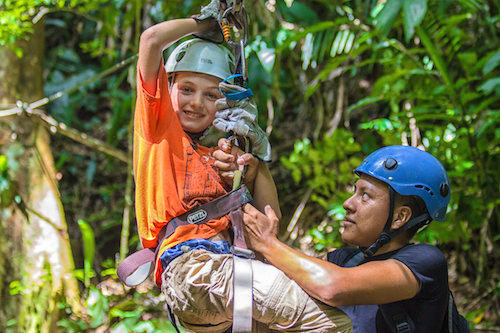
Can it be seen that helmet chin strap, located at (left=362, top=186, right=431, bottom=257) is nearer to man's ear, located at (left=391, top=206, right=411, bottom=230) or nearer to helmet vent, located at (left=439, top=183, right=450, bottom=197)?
man's ear, located at (left=391, top=206, right=411, bottom=230)

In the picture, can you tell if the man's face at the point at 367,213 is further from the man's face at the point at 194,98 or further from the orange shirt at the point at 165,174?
the man's face at the point at 194,98

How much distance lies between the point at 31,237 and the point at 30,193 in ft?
1.35

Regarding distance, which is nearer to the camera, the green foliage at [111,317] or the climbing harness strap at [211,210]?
the climbing harness strap at [211,210]

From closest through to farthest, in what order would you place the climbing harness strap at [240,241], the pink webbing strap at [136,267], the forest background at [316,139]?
the climbing harness strap at [240,241], the pink webbing strap at [136,267], the forest background at [316,139]

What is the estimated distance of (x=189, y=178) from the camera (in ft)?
7.03

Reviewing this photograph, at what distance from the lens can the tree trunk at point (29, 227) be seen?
459 cm

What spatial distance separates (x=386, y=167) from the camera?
7.44 feet

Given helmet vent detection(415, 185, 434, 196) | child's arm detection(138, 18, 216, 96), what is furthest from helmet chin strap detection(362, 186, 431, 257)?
child's arm detection(138, 18, 216, 96)

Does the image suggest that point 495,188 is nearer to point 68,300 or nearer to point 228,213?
point 228,213

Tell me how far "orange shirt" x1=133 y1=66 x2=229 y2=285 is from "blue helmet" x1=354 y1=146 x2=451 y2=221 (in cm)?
70

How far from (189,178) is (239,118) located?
0.33 meters

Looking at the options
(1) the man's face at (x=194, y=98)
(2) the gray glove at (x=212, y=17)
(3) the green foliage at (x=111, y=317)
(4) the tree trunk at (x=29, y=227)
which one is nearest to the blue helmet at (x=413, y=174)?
(1) the man's face at (x=194, y=98)

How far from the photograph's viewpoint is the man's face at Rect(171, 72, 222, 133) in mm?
2217

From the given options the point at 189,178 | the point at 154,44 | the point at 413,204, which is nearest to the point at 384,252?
A: the point at 413,204
